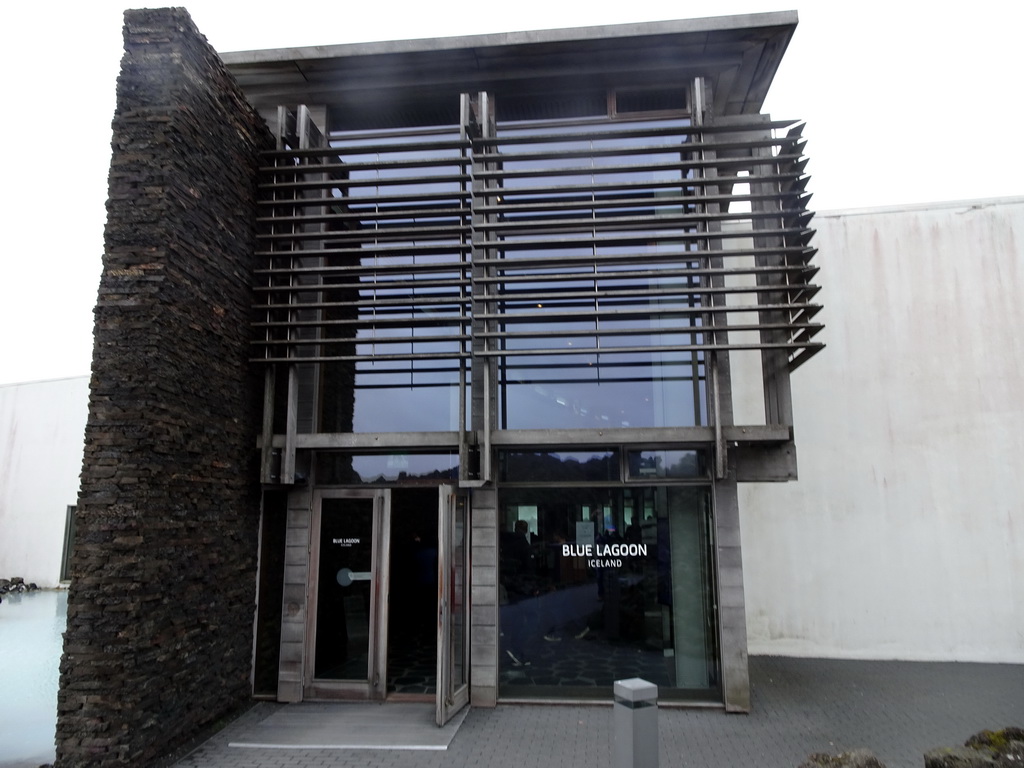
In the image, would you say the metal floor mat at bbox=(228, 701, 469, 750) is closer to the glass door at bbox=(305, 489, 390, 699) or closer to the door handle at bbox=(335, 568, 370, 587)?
the glass door at bbox=(305, 489, 390, 699)

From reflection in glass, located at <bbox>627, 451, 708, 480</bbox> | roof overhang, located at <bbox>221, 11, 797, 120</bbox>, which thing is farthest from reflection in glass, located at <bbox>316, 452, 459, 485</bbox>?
roof overhang, located at <bbox>221, 11, 797, 120</bbox>

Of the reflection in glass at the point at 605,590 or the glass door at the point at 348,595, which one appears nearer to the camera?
the reflection in glass at the point at 605,590

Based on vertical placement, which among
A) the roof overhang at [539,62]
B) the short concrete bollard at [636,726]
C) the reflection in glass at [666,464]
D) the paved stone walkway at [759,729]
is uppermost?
the roof overhang at [539,62]

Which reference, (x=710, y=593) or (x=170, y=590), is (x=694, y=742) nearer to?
(x=710, y=593)

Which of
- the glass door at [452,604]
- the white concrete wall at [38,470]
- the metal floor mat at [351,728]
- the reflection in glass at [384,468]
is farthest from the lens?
the white concrete wall at [38,470]

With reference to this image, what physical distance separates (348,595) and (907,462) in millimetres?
7579

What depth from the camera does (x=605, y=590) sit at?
734 cm

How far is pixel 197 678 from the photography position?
622cm

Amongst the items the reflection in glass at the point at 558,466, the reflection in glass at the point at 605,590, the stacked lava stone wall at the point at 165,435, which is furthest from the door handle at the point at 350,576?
the reflection in glass at the point at 558,466

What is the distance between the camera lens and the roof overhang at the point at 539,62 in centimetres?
741

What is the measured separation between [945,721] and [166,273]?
8.30 metres

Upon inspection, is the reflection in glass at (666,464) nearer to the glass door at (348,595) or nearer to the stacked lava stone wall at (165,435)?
the glass door at (348,595)

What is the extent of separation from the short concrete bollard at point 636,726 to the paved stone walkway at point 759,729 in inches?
59.0

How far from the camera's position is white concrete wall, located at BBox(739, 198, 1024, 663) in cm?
929
